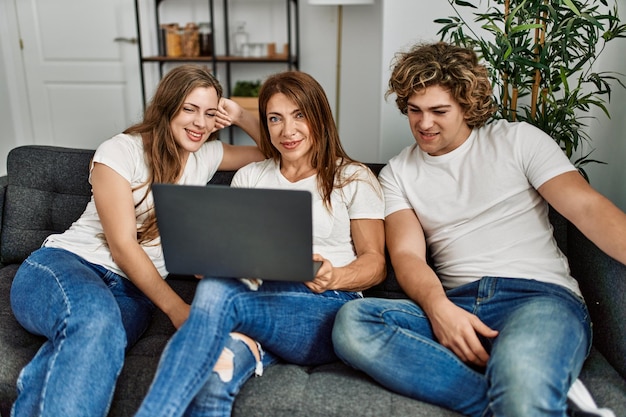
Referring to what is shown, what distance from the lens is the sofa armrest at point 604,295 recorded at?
1.36 m

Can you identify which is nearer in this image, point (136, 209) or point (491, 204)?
point (491, 204)

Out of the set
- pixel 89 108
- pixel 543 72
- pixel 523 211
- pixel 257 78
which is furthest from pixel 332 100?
pixel 523 211

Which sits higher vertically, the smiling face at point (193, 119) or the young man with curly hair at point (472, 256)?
the smiling face at point (193, 119)

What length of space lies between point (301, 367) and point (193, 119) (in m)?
0.74

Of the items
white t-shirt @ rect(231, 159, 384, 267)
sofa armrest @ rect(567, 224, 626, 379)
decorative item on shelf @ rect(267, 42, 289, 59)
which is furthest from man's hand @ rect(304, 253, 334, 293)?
decorative item on shelf @ rect(267, 42, 289, 59)

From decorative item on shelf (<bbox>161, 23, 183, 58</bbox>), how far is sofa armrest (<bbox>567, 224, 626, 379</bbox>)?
293 cm

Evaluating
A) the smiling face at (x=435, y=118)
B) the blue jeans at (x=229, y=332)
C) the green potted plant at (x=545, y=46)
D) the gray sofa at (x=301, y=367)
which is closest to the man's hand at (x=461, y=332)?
the gray sofa at (x=301, y=367)

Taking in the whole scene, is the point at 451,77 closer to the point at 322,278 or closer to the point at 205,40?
the point at 322,278

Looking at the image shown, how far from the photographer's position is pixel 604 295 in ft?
4.69

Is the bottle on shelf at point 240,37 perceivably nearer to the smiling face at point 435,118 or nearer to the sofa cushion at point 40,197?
the sofa cushion at point 40,197

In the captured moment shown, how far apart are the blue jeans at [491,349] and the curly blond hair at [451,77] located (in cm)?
44

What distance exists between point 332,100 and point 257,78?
55cm

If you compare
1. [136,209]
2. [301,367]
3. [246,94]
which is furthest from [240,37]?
[301,367]

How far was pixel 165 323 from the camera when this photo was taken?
5.29 ft
